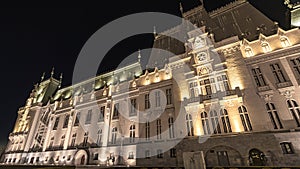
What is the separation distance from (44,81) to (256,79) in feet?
234

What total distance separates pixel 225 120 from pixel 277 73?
31.9 feet

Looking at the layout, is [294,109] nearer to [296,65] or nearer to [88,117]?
[296,65]

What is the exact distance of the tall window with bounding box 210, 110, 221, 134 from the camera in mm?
21328

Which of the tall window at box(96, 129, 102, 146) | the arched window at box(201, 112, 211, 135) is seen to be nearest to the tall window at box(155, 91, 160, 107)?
the arched window at box(201, 112, 211, 135)

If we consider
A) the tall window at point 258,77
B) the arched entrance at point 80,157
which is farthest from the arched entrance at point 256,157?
the arched entrance at point 80,157

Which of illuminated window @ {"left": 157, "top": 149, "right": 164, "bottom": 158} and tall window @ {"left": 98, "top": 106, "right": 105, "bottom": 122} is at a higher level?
tall window @ {"left": 98, "top": 106, "right": 105, "bottom": 122}

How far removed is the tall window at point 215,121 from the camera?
70.0ft

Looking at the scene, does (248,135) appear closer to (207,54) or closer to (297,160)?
(297,160)

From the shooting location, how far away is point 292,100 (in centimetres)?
1909

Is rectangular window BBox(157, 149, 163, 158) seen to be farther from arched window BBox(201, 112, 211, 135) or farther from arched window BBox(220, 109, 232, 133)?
arched window BBox(220, 109, 232, 133)

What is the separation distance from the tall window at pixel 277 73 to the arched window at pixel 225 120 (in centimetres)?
815

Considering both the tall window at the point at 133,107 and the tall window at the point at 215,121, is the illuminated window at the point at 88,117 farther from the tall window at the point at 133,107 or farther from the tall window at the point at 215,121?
the tall window at the point at 215,121

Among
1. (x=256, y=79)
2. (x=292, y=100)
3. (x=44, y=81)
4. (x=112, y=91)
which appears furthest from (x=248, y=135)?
(x=44, y=81)

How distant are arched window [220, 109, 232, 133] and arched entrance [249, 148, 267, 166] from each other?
3.33m
